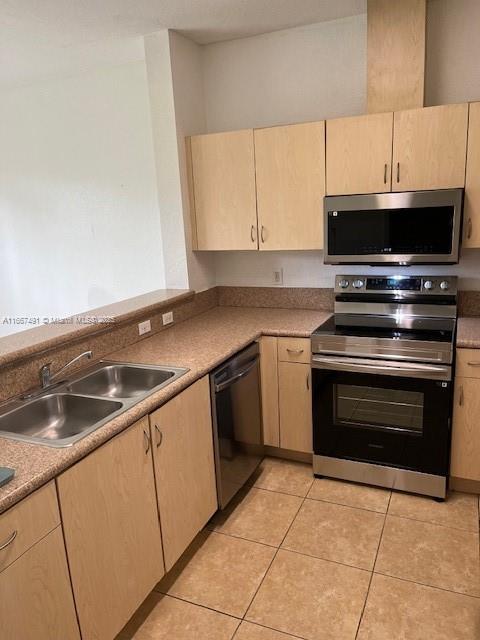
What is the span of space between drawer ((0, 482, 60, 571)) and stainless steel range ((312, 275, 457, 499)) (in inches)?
62.5

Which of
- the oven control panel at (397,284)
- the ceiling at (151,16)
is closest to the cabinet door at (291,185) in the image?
the oven control panel at (397,284)

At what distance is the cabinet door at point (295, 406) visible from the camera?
2754 mm

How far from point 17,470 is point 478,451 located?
2.14 meters

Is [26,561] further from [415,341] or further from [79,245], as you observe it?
[79,245]

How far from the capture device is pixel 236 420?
2.53 meters

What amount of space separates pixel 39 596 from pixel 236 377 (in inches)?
52.4

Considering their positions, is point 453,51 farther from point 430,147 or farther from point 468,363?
point 468,363

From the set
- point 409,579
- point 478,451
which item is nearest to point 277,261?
point 478,451

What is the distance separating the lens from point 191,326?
2973 mm

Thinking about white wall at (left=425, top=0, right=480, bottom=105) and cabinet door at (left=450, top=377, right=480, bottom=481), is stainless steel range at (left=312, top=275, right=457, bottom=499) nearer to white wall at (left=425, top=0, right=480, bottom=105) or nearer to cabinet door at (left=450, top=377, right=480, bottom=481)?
cabinet door at (left=450, top=377, right=480, bottom=481)

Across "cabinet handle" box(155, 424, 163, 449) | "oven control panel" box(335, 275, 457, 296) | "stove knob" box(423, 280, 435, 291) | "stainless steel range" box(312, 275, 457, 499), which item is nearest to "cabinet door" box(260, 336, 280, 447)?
"stainless steel range" box(312, 275, 457, 499)

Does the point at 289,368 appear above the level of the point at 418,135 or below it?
below

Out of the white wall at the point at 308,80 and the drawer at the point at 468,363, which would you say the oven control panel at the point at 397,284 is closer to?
the white wall at the point at 308,80

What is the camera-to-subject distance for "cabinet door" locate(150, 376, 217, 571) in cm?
193
